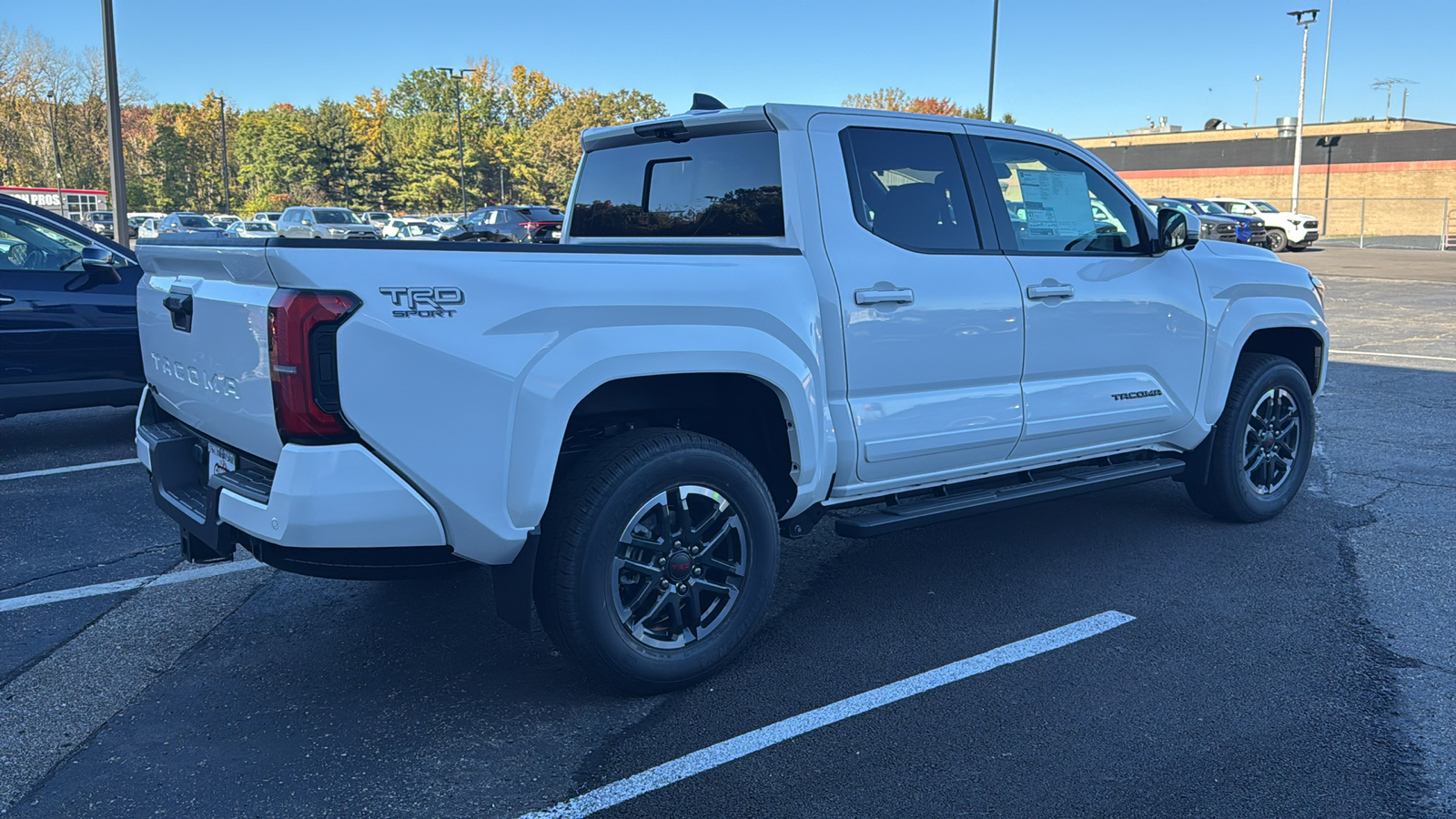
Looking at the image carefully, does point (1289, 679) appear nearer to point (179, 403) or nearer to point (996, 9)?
point (179, 403)

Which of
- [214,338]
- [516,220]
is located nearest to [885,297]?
[214,338]

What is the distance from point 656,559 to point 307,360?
129 cm

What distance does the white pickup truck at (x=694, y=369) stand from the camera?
3.13 m

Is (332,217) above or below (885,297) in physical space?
above

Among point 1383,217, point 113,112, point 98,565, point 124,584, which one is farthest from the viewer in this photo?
point 1383,217

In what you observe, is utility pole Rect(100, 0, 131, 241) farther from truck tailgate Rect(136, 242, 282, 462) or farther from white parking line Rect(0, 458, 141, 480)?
truck tailgate Rect(136, 242, 282, 462)

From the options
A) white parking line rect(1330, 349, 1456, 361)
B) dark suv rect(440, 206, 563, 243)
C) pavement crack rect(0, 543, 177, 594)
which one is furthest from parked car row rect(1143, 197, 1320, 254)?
pavement crack rect(0, 543, 177, 594)

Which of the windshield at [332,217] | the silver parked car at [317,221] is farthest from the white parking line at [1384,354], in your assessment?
the windshield at [332,217]

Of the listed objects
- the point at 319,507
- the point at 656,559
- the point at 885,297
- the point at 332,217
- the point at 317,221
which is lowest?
the point at 656,559

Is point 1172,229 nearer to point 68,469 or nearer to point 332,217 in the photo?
point 68,469

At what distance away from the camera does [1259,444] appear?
5805 millimetres

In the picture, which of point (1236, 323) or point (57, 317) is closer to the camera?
point (1236, 323)

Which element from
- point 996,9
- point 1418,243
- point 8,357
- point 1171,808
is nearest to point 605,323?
point 1171,808

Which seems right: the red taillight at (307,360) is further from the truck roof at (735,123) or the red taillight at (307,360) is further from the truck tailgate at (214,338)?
the truck roof at (735,123)
